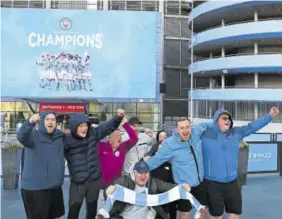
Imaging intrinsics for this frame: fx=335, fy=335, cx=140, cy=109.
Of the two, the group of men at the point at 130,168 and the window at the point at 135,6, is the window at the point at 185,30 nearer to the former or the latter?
the window at the point at 135,6

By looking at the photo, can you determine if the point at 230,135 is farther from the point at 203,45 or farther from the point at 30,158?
the point at 203,45

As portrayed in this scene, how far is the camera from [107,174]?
15.3ft

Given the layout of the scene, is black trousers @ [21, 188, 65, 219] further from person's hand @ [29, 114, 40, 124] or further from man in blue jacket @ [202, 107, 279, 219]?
man in blue jacket @ [202, 107, 279, 219]

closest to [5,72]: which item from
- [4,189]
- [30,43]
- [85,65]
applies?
[30,43]

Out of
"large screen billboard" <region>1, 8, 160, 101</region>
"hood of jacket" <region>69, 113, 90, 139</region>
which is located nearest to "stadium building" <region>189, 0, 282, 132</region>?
"large screen billboard" <region>1, 8, 160, 101</region>

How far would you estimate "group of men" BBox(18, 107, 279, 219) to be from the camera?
152 inches

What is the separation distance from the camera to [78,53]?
2777 cm

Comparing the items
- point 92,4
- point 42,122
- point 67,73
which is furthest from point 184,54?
point 42,122

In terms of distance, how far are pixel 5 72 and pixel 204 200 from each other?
26.7 m

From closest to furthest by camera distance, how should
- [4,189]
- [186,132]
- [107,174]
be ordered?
[186,132] → [107,174] → [4,189]

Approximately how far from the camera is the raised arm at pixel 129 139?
16.0 feet

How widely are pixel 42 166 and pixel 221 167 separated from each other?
2.19 m

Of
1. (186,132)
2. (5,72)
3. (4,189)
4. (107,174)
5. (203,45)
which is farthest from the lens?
(203,45)

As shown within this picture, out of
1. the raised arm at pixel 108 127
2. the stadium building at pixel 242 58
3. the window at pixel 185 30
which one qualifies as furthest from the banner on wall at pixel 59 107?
the raised arm at pixel 108 127
